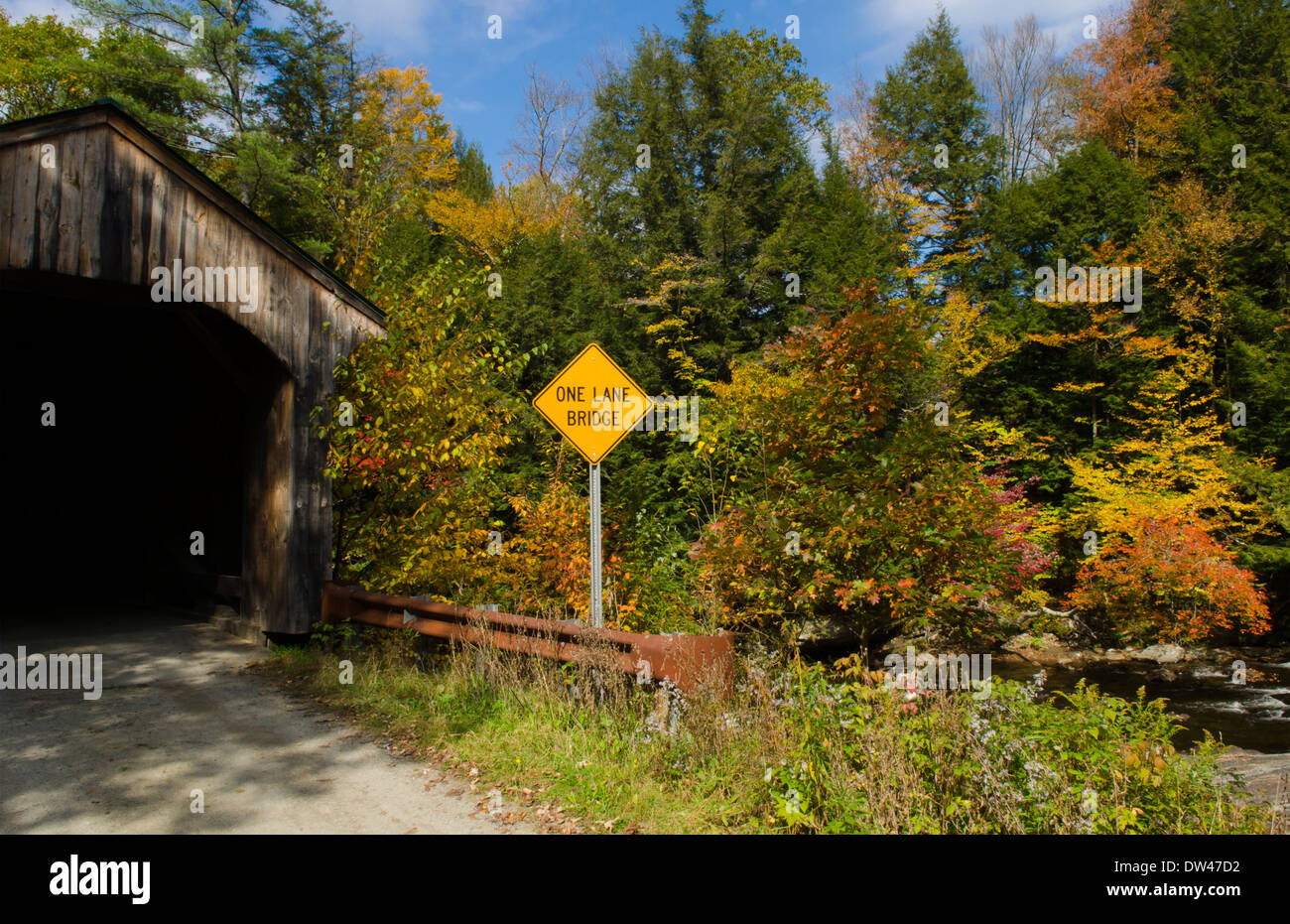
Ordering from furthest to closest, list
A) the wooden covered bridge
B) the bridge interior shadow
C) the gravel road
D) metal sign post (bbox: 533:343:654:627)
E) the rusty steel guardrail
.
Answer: the bridge interior shadow
the wooden covered bridge
metal sign post (bbox: 533:343:654:627)
the rusty steel guardrail
the gravel road

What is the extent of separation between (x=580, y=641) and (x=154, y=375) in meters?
9.68

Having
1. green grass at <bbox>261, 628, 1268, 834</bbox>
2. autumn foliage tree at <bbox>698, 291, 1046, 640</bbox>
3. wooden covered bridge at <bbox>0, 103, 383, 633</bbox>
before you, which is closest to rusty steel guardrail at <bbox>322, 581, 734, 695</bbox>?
green grass at <bbox>261, 628, 1268, 834</bbox>

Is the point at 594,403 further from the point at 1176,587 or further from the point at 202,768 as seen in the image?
the point at 1176,587

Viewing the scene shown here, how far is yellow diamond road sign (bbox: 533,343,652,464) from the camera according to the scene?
6.13 m

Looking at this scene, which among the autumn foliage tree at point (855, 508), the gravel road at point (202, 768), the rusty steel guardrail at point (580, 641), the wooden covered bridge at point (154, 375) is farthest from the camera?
the autumn foliage tree at point (855, 508)

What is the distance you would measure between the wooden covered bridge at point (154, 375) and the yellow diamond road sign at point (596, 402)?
11.6ft

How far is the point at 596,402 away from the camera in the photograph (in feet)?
20.3

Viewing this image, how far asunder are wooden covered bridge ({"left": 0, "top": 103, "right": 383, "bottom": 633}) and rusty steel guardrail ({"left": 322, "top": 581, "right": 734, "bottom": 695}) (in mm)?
2092

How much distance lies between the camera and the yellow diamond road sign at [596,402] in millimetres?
6129

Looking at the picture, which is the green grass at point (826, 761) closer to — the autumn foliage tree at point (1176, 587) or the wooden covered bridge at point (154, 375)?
the wooden covered bridge at point (154, 375)

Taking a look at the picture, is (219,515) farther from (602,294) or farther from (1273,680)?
(1273,680)

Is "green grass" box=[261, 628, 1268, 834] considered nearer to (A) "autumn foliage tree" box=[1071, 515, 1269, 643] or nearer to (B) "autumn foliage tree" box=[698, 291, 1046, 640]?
(B) "autumn foliage tree" box=[698, 291, 1046, 640]

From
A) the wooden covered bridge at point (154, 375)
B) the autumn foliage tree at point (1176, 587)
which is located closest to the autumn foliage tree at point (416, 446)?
the wooden covered bridge at point (154, 375)

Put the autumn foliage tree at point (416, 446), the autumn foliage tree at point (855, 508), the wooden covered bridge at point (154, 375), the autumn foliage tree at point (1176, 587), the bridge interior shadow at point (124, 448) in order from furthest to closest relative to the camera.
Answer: the autumn foliage tree at point (1176, 587) → the bridge interior shadow at point (124, 448) → the autumn foliage tree at point (855, 508) → the autumn foliage tree at point (416, 446) → the wooden covered bridge at point (154, 375)
